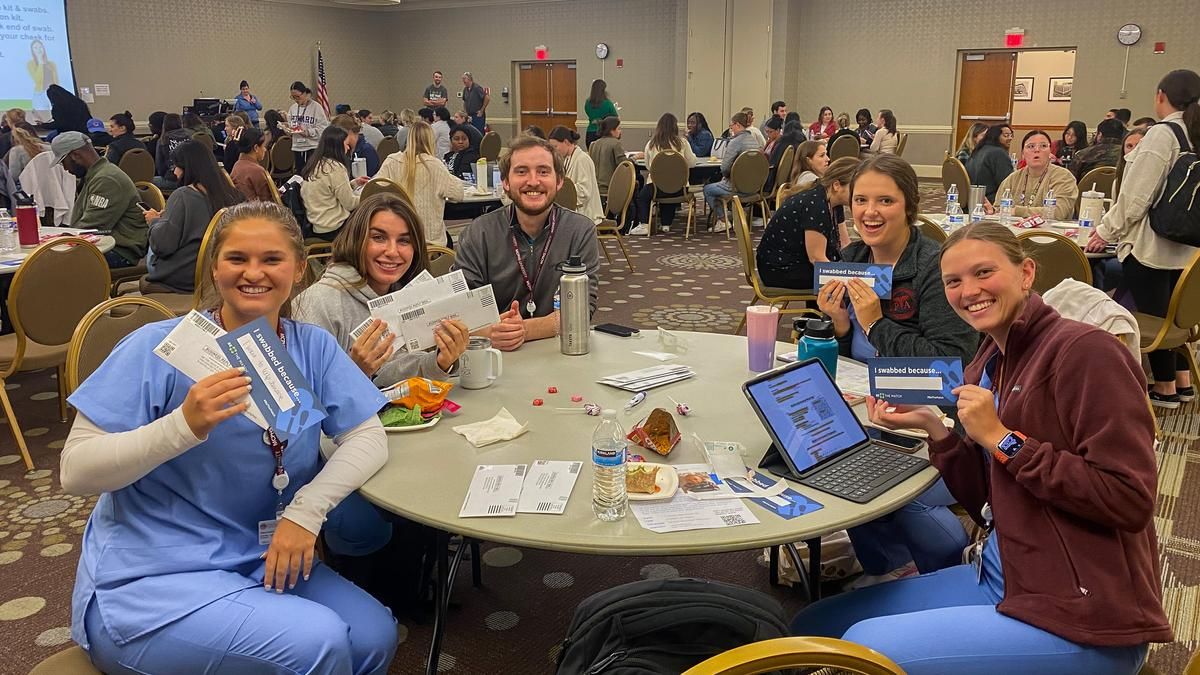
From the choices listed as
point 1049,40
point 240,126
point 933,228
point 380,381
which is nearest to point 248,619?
point 380,381

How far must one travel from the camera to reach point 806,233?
4246 millimetres

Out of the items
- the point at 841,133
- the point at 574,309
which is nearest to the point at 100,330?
→ the point at 574,309

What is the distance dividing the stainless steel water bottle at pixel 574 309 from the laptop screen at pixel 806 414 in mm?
808

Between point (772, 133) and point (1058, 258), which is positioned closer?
point (1058, 258)

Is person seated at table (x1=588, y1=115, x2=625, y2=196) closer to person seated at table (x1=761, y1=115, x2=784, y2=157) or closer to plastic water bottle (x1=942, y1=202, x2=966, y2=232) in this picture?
person seated at table (x1=761, y1=115, x2=784, y2=157)

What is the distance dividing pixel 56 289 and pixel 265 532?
8.00ft

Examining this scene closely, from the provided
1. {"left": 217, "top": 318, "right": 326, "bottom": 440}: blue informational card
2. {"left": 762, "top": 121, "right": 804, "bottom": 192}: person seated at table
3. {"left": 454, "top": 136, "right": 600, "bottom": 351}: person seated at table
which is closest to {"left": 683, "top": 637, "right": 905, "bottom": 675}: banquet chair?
{"left": 217, "top": 318, "right": 326, "bottom": 440}: blue informational card

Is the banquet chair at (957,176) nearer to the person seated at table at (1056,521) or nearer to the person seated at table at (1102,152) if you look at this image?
the person seated at table at (1102,152)

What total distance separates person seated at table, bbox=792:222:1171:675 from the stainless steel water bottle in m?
1.14

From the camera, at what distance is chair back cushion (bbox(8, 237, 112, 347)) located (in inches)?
134

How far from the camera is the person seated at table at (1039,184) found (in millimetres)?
5492

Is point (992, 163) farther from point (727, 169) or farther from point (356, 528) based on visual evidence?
point (356, 528)

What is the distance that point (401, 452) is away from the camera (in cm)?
187

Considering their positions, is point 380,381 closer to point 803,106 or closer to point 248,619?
point 248,619
